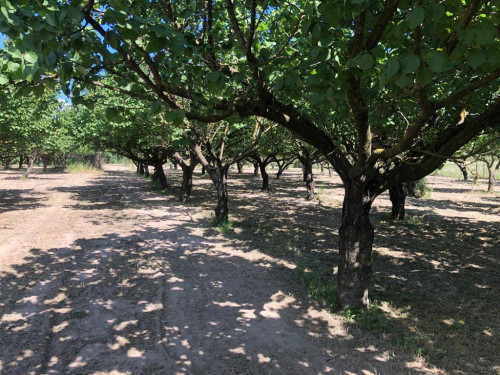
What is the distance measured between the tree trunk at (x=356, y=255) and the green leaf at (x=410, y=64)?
3.58 metres

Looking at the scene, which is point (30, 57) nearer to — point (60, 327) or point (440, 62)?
point (440, 62)

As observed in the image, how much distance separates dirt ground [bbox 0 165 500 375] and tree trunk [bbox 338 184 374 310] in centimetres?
36

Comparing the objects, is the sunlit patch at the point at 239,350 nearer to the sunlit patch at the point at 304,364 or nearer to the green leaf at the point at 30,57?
the sunlit patch at the point at 304,364

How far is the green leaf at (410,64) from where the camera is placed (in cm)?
175

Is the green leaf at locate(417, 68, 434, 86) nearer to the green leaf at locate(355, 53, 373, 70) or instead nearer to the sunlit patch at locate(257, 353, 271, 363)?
the green leaf at locate(355, 53, 373, 70)

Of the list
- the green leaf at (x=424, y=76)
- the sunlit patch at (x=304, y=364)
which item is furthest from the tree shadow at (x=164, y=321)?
the green leaf at (x=424, y=76)

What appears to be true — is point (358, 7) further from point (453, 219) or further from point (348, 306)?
point (453, 219)

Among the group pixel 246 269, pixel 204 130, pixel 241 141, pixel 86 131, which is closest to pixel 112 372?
pixel 246 269

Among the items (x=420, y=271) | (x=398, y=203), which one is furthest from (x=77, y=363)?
(x=398, y=203)

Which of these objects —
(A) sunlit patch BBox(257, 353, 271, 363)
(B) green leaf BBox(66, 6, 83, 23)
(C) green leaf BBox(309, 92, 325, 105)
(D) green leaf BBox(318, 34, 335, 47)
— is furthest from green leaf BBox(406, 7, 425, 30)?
(A) sunlit patch BBox(257, 353, 271, 363)

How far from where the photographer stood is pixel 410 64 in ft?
5.85

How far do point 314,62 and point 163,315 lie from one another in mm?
4264

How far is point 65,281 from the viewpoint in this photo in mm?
6336

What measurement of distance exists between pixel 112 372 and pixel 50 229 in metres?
9.06
